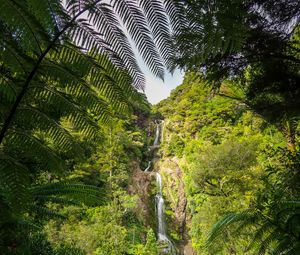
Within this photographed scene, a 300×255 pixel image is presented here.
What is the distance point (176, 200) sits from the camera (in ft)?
59.3

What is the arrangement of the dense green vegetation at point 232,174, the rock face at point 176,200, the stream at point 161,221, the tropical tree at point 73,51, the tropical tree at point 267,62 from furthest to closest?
the rock face at point 176,200 → the stream at point 161,221 → the tropical tree at point 267,62 → the dense green vegetation at point 232,174 → the tropical tree at point 73,51

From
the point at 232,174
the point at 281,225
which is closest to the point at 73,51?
the point at 281,225

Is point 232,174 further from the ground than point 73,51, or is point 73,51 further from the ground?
point 232,174

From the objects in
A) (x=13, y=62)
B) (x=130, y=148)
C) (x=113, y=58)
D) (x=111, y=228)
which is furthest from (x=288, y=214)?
(x=130, y=148)

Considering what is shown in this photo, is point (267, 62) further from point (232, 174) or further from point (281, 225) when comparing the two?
point (232, 174)

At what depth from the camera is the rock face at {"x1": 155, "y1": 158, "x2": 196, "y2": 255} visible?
1659 centimetres

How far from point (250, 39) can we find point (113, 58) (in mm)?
2084

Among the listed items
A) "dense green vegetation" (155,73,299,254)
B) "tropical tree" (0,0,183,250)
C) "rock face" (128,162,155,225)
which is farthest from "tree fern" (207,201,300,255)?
"rock face" (128,162,155,225)

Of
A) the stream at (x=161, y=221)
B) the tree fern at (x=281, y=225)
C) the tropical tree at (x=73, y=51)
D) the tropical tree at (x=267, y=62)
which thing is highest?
the stream at (x=161, y=221)

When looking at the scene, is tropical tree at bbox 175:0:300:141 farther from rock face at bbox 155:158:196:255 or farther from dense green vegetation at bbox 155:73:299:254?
rock face at bbox 155:158:196:255

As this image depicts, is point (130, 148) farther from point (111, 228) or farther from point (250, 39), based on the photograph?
point (250, 39)

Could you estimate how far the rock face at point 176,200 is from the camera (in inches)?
653

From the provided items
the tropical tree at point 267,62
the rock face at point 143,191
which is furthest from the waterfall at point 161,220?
the tropical tree at point 267,62

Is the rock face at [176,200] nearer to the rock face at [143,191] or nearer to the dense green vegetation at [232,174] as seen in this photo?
the dense green vegetation at [232,174]
